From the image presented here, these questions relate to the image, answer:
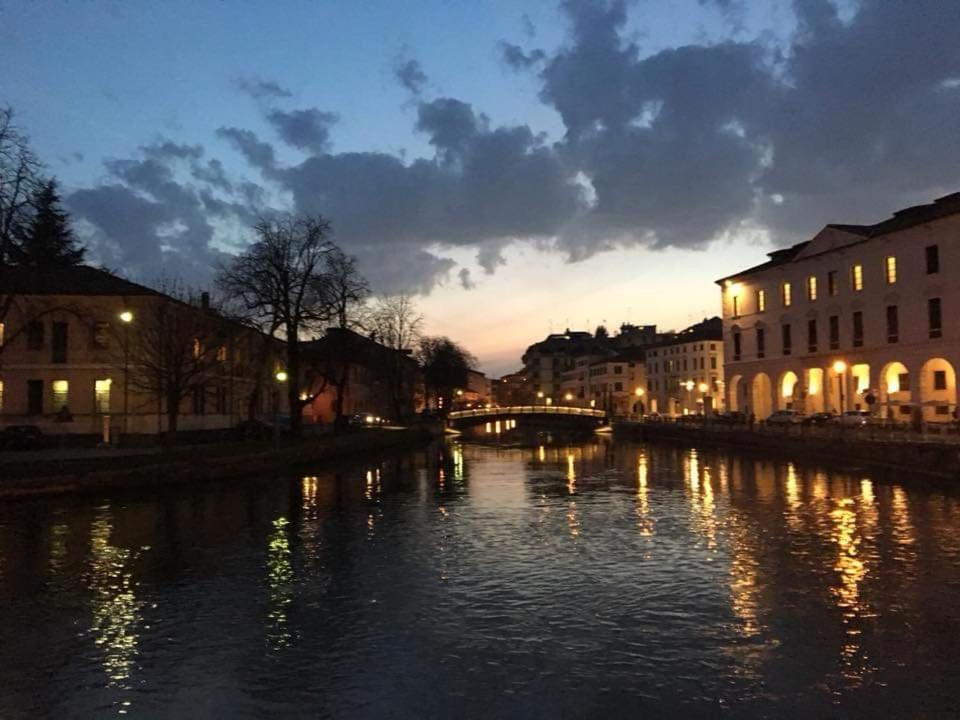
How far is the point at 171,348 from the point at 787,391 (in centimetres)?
5051

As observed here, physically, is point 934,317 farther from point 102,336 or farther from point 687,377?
point 687,377

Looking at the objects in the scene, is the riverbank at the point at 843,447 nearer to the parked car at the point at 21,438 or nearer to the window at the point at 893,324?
the window at the point at 893,324

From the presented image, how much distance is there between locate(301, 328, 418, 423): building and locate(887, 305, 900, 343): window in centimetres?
3756

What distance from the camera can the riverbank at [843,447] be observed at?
35625 mm

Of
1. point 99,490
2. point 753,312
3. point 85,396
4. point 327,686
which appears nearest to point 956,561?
point 327,686

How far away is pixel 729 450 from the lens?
194ft

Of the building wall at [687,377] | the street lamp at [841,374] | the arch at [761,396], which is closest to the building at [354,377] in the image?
the arch at [761,396]

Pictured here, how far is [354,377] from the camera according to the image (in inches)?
4038

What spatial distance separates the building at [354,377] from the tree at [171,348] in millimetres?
10552

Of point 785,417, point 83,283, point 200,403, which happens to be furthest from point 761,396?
point 83,283

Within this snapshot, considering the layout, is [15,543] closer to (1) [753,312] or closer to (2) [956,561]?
(2) [956,561]

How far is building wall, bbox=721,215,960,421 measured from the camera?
53406 mm

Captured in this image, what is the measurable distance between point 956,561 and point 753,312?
61421 mm

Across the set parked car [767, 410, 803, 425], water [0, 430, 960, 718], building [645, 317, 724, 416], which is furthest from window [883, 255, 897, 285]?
building [645, 317, 724, 416]
